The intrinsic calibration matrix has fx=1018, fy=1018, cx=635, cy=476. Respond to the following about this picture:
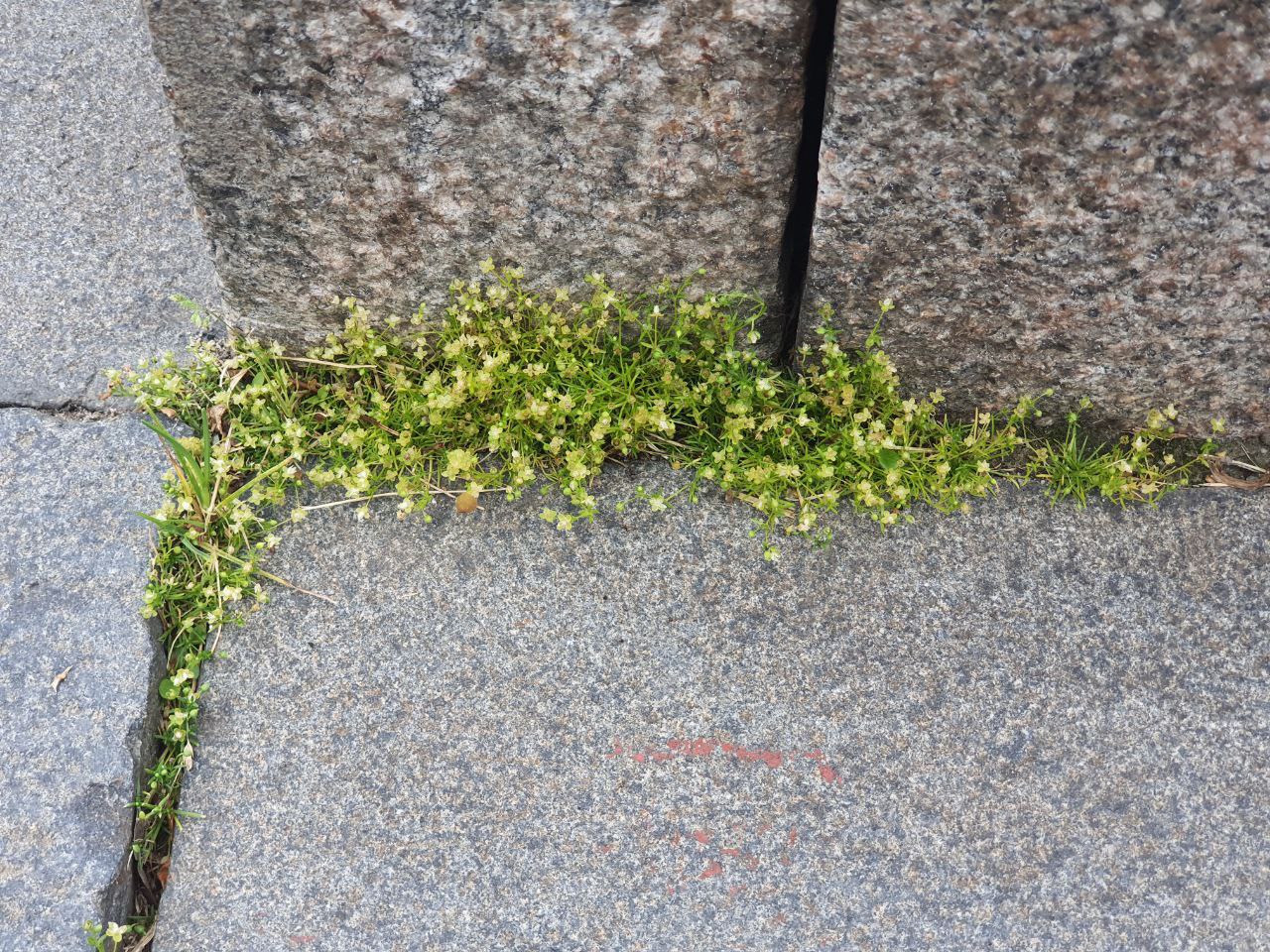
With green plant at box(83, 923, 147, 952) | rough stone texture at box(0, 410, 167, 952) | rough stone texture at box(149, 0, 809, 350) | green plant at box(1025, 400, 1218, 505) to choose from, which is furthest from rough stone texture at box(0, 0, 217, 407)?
green plant at box(1025, 400, 1218, 505)

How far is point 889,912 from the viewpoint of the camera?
179 centimetres

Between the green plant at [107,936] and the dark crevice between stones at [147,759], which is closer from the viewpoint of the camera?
the green plant at [107,936]

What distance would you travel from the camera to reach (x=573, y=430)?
2.31 m

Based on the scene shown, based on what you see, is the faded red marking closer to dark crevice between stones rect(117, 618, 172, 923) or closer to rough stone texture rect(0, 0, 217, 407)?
dark crevice between stones rect(117, 618, 172, 923)

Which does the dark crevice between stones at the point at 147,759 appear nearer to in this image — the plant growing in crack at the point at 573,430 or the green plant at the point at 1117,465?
the plant growing in crack at the point at 573,430

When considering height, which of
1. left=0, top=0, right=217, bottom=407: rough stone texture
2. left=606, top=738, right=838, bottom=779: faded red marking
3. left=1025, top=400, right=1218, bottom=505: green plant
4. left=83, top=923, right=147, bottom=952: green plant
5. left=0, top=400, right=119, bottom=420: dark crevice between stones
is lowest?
left=83, top=923, right=147, bottom=952: green plant

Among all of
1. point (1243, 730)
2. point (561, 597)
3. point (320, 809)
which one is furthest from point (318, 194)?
point (1243, 730)

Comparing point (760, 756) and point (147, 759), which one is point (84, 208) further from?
point (760, 756)

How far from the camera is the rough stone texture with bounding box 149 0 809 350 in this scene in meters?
1.84

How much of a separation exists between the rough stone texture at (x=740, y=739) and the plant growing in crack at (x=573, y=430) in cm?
8

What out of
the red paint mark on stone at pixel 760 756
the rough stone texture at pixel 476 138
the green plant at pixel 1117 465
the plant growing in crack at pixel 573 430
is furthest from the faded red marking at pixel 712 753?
the rough stone texture at pixel 476 138

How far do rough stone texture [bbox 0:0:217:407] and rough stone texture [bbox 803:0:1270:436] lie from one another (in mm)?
1669

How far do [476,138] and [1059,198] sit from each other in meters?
1.12

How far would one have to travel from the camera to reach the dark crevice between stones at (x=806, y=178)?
1917 millimetres
